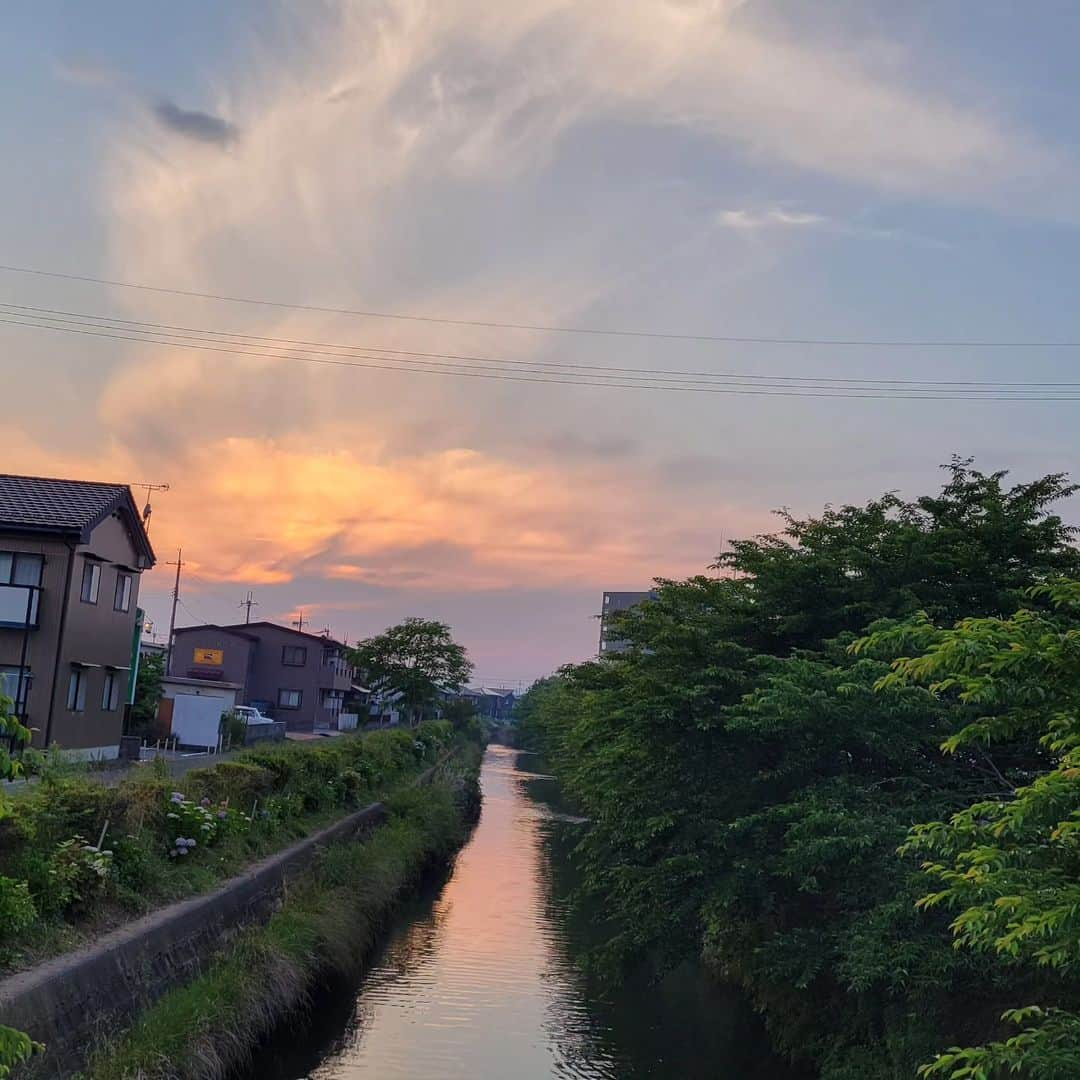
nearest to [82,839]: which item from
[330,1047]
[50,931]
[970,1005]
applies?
[50,931]

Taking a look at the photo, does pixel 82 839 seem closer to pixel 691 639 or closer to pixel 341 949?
Result: pixel 341 949

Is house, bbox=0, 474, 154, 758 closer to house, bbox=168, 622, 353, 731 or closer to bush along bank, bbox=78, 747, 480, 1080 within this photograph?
bush along bank, bbox=78, 747, 480, 1080

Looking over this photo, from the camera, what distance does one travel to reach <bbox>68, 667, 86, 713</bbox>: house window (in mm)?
30453

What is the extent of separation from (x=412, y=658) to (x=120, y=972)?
65423 millimetres

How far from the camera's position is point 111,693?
112 feet

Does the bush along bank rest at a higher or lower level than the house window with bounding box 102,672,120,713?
lower

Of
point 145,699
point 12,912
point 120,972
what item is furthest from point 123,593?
point 12,912

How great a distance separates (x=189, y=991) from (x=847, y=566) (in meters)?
11.3

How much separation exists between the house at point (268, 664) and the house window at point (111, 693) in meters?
36.8

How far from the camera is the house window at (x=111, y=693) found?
33.4 metres

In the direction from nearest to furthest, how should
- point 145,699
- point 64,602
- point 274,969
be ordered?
point 274,969 < point 64,602 < point 145,699

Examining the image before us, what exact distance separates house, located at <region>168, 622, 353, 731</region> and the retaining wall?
56163 millimetres

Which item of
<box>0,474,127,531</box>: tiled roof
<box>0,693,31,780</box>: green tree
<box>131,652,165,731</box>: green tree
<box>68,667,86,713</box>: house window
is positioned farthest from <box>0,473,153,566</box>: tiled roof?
<box>0,693,31,780</box>: green tree

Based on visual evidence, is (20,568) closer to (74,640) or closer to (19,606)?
(19,606)
